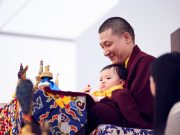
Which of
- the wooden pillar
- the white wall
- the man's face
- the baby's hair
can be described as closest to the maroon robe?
the baby's hair

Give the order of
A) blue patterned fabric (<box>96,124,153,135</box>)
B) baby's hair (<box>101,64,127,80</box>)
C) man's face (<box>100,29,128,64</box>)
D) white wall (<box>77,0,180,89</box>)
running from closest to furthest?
blue patterned fabric (<box>96,124,153,135</box>)
baby's hair (<box>101,64,127,80</box>)
man's face (<box>100,29,128,64</box>)
white wall (<box>77,0,180,89</box>)

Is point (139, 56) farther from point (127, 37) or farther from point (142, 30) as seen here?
point (142, 30)

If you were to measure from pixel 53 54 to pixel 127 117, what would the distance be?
5.11ft

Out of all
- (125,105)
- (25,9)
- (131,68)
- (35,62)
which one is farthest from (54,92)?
(25,9)

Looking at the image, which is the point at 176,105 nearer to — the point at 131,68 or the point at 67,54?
the point at 131,68

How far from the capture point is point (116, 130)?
1.36 m

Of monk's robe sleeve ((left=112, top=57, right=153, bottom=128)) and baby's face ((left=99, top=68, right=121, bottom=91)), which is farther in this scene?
baby's face ((left=99, top=68, right=121, bottom=91))

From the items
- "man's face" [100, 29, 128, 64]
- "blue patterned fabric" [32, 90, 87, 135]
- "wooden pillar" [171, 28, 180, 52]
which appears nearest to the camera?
"blue patterned fabric" [32, 90, 87, 135]

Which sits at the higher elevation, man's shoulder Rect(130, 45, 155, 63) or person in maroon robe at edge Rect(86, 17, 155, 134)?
man's shoulder Rect(130, 45, 155, 63)

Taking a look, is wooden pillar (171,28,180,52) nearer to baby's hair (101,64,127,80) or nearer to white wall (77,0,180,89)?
white wall (77,0,180,89)

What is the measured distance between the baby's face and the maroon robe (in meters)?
0.22

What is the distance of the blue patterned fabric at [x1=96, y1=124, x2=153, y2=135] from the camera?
135cm

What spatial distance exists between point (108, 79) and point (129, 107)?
0.39 metres

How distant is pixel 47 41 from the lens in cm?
287
